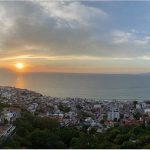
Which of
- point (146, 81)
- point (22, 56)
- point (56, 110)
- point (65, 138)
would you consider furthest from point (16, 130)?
point (146, 81)

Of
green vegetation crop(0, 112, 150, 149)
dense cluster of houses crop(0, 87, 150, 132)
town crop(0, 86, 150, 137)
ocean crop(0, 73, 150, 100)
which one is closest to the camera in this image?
green vegetation crop(0, 112, 150, 149)

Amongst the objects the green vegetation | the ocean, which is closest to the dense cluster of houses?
the green vegetation

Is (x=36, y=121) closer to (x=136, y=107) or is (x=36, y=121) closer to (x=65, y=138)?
(x=65, y=138)

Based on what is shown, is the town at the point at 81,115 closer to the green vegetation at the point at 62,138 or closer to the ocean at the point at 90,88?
the green vegetation at the point at 62,138

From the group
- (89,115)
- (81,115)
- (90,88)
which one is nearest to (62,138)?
(81,115)

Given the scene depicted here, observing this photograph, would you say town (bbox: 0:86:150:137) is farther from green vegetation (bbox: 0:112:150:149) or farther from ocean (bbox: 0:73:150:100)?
ocean (bbox: 0:73:150:100)

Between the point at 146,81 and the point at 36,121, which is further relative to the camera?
the point at 146,81

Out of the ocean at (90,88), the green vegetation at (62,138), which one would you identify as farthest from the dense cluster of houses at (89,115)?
the ocean at (90,88)

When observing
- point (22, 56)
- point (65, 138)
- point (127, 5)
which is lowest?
point (65, 138)

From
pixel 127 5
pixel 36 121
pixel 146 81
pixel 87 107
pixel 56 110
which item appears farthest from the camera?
pixel 146 81
